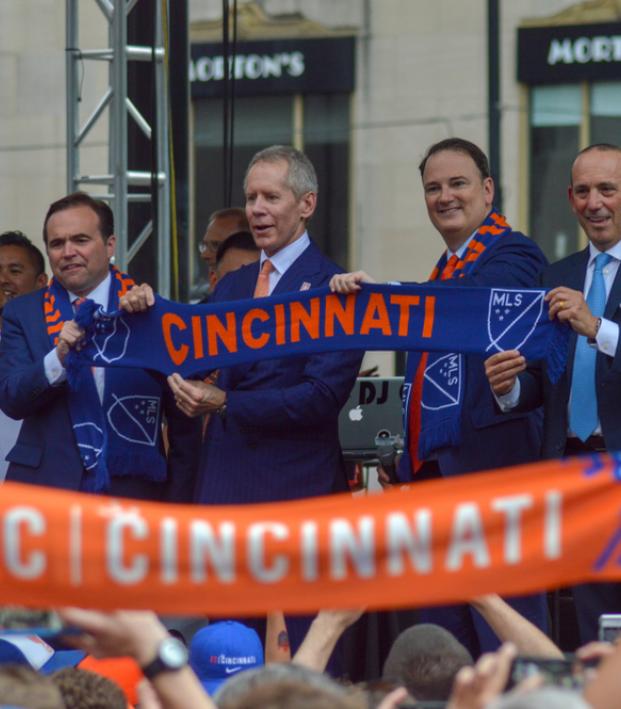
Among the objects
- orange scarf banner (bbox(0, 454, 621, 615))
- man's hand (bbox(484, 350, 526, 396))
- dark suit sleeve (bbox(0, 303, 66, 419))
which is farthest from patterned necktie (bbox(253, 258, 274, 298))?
orange scarf banner (bbox(0, 454, 621, 615))

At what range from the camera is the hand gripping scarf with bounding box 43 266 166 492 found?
549 centimetres

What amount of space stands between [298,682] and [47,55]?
1496 cm

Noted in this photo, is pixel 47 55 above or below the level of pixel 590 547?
above

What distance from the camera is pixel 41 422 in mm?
5566

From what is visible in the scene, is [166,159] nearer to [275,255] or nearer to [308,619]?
[275,255]

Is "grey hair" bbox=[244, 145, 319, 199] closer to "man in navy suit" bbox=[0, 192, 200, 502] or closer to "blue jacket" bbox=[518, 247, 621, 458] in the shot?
"man in navy suit" bbox=[0, 192, 200, 502]

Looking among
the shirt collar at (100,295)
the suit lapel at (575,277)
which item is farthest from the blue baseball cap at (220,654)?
the shirt collar at (100,295)

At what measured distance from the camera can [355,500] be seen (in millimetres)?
3088

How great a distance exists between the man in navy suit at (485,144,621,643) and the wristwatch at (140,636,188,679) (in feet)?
7.93

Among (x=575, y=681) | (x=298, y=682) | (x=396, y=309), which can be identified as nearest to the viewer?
(x=298, y=682)

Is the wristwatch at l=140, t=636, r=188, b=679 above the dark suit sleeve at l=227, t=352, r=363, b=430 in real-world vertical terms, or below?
below

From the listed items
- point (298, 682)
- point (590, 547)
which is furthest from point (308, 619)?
point (298, 682)

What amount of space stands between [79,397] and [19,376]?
8.4 inches

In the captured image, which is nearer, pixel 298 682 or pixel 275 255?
pixel 298 682
